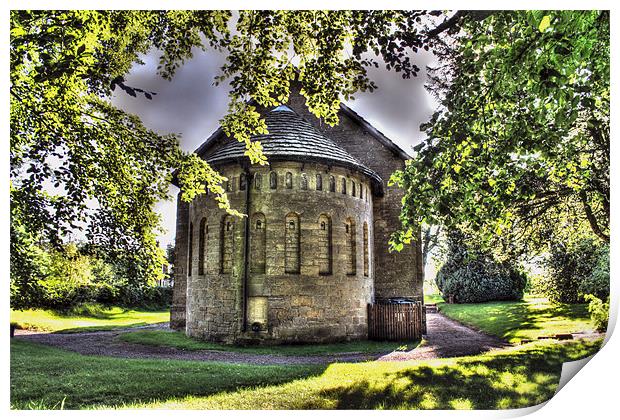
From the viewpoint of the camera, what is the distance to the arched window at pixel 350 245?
9.23 metres

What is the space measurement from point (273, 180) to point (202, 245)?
7.18ft

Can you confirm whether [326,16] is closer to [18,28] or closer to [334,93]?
[334,93]

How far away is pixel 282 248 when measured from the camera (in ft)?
27.8

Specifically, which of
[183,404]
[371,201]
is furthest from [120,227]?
[371,201]

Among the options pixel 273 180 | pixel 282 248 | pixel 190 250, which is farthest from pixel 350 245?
pixel 190 250

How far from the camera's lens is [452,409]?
4539mm

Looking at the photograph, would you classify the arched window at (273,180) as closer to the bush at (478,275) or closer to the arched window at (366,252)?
the arched window at (366,252)

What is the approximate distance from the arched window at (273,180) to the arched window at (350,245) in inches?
71.5

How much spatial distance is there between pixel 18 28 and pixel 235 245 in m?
5.12

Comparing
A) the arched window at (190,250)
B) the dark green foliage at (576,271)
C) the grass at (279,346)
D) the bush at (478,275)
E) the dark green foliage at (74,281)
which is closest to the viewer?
the dark green foliage at (74,281)

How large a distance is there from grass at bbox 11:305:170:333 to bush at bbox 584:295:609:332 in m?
6.40

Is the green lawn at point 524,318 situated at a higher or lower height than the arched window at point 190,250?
lower

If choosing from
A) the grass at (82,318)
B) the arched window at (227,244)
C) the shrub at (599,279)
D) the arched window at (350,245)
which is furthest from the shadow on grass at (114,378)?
the arched window at (350,245)

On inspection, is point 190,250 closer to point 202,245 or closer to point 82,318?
point 202,245
